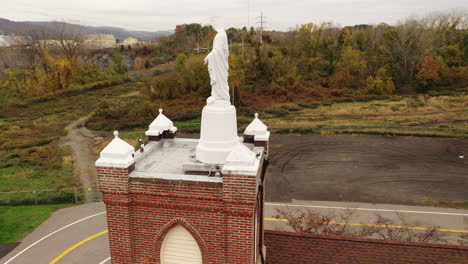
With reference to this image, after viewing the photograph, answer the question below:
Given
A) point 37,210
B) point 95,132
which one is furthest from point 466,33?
point 37,210

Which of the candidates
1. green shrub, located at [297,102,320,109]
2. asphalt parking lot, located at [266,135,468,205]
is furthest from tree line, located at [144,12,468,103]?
asphalt parking lot, located at [266,135,468,205]

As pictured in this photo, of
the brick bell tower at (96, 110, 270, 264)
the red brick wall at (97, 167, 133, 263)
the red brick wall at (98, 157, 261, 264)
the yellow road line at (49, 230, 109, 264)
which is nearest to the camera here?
the brick bell tower at (96, 110, 270, 264)

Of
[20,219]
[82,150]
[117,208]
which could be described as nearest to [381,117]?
[82,150]

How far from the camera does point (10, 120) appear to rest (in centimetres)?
4622

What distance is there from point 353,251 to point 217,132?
524 centimetres

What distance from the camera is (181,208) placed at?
6.61m

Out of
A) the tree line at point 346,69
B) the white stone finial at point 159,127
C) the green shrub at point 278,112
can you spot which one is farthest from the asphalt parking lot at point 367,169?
the tree line at point 346,69

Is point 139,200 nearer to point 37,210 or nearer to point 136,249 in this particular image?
point 136,249

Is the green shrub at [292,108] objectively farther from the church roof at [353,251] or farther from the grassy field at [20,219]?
the church roof at [353,251]

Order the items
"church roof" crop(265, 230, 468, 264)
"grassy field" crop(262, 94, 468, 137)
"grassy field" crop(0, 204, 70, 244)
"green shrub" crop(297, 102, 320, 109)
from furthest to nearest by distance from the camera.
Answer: "green shrub" crop(297, 102, 320, 109) → "grassy field" crop(262, 94, 468, 137) → "grassy field" crop(0, 204, 70, 244) → "church roof" crop(265, 230, 468, 264)

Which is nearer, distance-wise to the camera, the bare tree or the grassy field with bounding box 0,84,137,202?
the bare tree

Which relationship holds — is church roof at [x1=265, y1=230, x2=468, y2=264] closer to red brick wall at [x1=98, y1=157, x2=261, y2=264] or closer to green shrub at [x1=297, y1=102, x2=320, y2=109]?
red brick wall at [x1=98, y1=157, x2=261, y2=264]

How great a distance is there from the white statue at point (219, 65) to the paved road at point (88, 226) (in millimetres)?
13087

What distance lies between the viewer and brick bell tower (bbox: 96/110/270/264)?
6.18 metres
